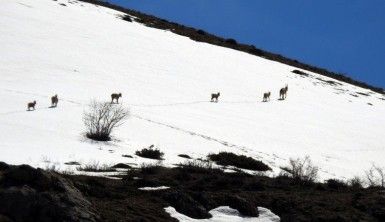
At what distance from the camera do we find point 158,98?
93.8ft

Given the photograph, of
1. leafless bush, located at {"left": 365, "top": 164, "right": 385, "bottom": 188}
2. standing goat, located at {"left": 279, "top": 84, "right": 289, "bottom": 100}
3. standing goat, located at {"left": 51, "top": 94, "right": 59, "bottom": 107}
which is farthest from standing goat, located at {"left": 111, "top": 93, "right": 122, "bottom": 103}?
standing goat, located at {"left": 279, "top": 84, "right": 289, "bottom": 100}

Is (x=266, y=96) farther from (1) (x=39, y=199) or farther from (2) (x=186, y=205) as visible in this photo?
(1) (x=39, y=199)

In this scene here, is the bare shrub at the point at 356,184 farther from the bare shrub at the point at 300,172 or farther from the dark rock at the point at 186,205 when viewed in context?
the dark rock at the point at 186,205

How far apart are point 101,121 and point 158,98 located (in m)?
7.65

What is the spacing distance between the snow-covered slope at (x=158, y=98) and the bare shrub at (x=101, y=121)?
1.28ft

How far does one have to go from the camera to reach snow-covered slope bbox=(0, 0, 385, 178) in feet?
64.0

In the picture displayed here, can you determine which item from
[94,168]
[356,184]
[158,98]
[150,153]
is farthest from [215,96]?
[94,168]

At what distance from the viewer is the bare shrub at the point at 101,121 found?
19.3m

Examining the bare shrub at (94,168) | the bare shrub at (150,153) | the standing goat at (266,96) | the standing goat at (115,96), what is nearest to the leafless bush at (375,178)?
the bare shrub at (150,153)

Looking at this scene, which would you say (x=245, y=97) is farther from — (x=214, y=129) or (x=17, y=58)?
(x=17, y=58)

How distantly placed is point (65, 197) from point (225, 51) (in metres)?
40.3

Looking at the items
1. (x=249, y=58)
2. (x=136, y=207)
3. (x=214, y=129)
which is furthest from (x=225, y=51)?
(x=136, y=207)

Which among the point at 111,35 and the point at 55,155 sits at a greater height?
the point at 111,35

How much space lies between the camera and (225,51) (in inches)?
1885
